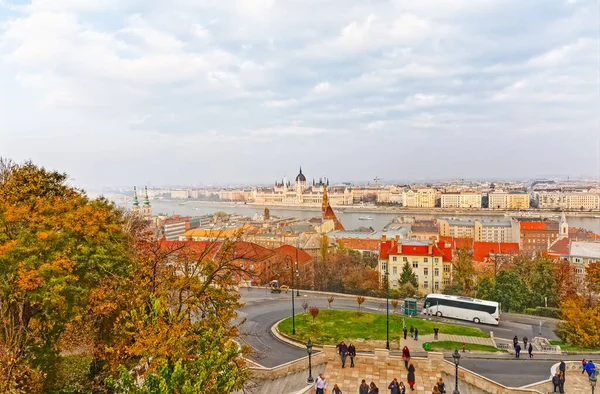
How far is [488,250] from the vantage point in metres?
44.7

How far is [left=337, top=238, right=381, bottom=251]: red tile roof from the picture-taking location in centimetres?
5170

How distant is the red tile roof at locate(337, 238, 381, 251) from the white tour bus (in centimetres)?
2793

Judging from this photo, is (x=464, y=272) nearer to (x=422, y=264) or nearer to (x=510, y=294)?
(x=422, y=264)

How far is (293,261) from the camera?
35312mm

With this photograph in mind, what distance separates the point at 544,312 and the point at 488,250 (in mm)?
21612

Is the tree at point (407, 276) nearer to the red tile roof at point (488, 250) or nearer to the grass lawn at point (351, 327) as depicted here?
the grass lawn at point (351, 327)

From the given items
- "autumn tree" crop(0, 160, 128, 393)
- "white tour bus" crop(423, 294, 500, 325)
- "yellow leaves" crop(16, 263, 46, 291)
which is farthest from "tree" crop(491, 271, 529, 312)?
"yellow leaves" crop(16, 263, 46, 291)

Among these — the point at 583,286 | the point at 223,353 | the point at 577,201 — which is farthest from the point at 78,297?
the point at 577,201

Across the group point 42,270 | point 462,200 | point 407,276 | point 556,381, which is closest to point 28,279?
point 42,270

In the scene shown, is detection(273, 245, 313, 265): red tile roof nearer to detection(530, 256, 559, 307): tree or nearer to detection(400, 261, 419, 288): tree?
detection(400, 261, 419, 288): tree

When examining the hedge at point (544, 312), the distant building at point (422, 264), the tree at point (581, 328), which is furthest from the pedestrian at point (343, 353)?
the distant building at point (422, 264)

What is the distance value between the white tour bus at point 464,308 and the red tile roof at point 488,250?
70.4ft

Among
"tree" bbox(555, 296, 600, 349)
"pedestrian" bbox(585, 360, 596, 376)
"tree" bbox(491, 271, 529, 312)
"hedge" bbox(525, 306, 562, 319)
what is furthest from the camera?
"tree" bbox(491, 271, 529, 312)

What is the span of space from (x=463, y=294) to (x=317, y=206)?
439 ft
